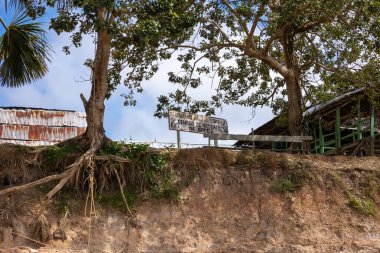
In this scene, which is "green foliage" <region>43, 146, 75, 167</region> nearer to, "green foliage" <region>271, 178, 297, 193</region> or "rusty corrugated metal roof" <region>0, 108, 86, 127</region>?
"green foliage" <region>271, 178, 297, 193</region>

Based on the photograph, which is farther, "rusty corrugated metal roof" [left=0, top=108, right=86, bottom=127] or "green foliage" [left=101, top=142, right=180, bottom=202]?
"rusty corrugated metal roof" [left=0, top=108, right=86, bottom=127]

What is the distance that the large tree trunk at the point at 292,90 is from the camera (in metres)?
15.2

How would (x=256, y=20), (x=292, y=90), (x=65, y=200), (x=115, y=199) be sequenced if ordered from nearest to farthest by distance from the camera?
1. (x=65, y=200)
2. (x=115, y=199)
3. (x=256, y=20)
4. (x=292, y=90)

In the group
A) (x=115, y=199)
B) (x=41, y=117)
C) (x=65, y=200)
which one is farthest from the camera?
(x=41, y=117)

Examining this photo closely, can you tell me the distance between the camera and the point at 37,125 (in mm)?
19906

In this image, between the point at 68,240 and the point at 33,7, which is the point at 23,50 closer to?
the point at 33,7

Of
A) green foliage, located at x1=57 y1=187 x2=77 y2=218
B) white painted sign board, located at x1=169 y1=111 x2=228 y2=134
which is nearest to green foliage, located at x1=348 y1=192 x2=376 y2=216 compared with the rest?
white painted sign board, located at x1=169 y1=111 x2=228 y2=134

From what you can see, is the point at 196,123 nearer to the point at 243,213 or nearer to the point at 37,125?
the point at 243,213

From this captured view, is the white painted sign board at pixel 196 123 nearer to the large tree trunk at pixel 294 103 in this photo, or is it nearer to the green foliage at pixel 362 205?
the large tree trunk at pixel 294 103

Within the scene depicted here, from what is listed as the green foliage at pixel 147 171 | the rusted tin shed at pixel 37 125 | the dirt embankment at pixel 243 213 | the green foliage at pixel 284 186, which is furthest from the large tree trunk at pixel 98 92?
the rusted tin shed at pixel 37 125

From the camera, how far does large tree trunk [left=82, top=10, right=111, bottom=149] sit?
1199 cm

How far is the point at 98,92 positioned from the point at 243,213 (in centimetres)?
400

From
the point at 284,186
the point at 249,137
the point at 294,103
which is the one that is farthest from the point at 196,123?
the point at 294,103

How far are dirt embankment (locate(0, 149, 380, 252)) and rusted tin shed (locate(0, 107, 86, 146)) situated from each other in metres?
8.49
